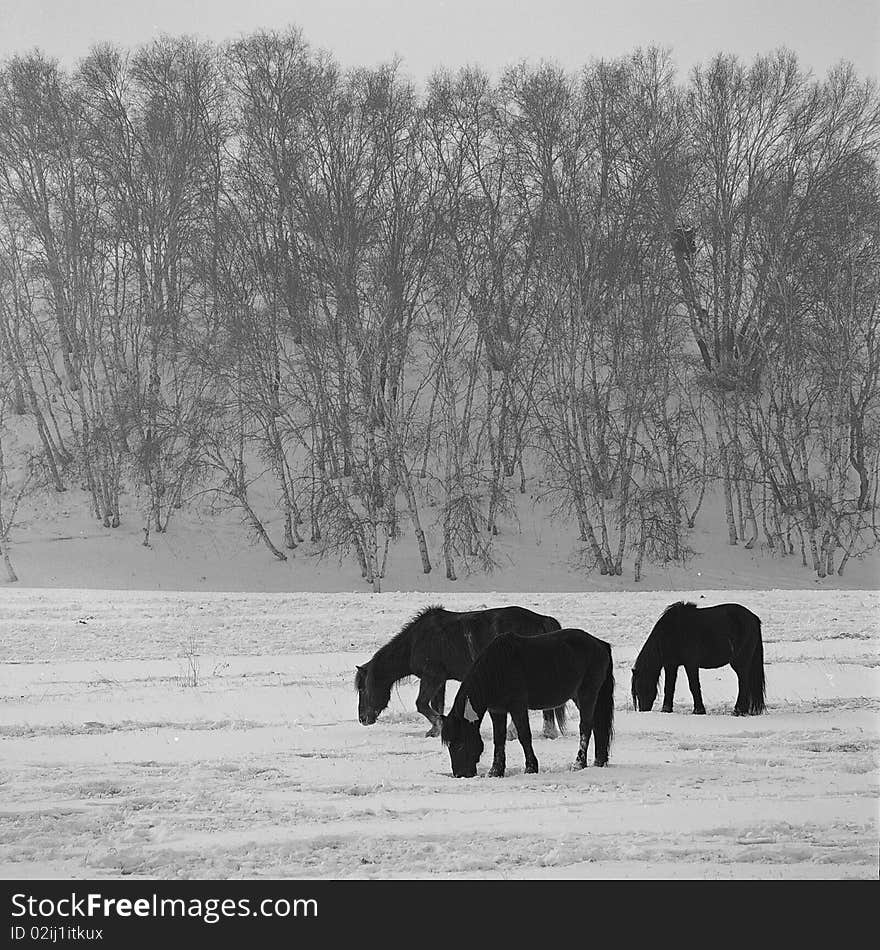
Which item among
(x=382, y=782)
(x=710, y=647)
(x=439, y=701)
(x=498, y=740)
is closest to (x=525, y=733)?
(x=498, y=740)

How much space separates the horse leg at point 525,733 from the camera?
26.0 ft

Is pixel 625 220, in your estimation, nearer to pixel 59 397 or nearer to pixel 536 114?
pixel 536 114

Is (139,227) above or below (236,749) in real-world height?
above

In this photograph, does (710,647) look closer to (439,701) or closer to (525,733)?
(439,701)

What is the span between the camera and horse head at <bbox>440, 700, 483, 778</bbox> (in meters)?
7.98

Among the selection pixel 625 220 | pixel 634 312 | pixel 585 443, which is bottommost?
pixel 585 443

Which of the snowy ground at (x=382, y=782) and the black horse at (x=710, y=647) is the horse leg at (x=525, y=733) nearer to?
the snowy ground at (x=382, y=782)

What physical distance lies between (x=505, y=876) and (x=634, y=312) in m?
27.7

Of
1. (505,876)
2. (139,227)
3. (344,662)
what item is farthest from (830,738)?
(139,227)

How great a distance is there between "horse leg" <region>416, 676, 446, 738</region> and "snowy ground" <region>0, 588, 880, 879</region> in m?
0.15

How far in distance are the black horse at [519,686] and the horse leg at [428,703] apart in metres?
1.46

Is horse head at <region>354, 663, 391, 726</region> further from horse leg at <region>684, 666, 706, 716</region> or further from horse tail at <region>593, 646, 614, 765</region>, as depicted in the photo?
horse leg at <region>684, 666, 706, 716</region>

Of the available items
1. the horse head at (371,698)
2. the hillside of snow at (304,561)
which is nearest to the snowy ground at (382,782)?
the horse head at (371,698)

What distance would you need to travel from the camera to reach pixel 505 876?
5.78 m
